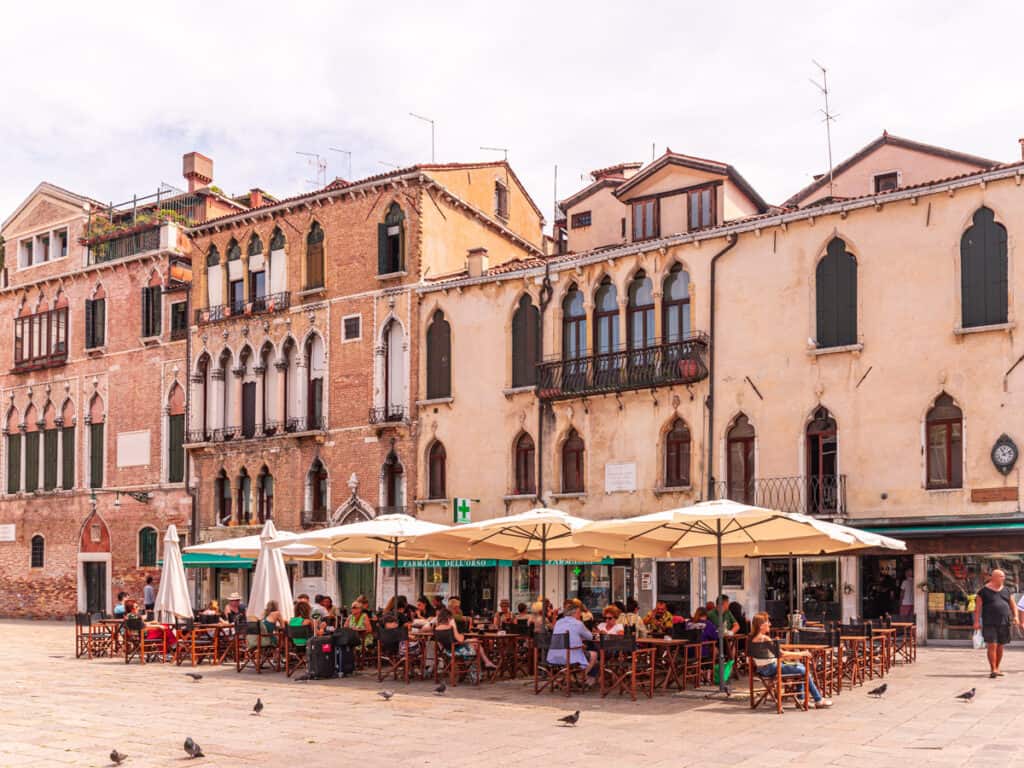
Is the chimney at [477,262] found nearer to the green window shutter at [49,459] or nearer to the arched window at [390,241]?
the arched window at [390,241]

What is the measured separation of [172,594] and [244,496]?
40.4ft

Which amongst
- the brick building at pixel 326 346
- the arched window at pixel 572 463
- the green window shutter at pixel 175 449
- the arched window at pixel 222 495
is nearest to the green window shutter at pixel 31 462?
the green window shutter at pixel 175 449

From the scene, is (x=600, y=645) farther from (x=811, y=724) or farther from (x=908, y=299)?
(x=908, y=299)

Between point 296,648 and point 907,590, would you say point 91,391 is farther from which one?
point 907,590

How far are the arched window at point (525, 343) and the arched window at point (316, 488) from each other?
6.69 m

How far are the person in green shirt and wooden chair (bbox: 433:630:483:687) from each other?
3.36 metres

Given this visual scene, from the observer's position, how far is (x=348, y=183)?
1312 inches

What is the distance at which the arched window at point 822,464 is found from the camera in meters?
24.4

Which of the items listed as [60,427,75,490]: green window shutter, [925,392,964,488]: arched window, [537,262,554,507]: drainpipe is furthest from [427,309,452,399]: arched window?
[60,427,75,490]: green window shutter

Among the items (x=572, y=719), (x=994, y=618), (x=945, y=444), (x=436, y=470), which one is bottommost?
(x=572, y=719)

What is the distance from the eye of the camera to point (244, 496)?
35.0m

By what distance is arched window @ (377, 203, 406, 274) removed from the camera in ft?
107

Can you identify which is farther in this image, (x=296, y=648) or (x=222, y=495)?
(x=222, y=495)

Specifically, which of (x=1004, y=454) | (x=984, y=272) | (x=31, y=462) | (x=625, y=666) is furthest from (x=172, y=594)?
(x=31, y=462)
